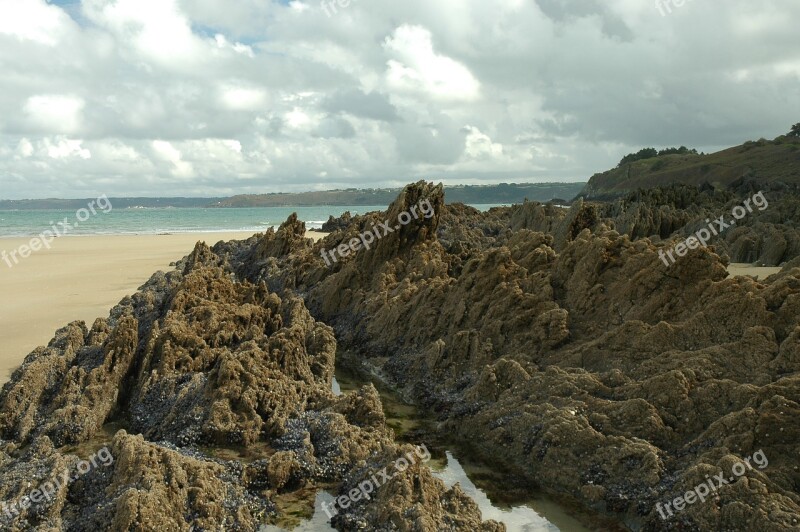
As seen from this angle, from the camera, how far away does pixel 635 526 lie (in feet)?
23.4

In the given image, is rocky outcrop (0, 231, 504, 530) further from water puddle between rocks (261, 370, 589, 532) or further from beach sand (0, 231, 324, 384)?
Answer: beach sand (0, 231, 324, 384)

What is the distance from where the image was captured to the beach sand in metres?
16.3

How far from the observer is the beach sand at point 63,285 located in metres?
16.3

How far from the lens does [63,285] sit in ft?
85.4

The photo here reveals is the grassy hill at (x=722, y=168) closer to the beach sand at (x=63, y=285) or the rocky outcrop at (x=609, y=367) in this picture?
the beach sand at (x=63, y=285)

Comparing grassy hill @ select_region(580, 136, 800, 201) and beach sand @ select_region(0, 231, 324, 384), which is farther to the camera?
grassy hill @ select_region(580, 136, 800, 201)

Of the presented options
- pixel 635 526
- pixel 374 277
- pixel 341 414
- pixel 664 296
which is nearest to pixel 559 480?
pixel 635 526

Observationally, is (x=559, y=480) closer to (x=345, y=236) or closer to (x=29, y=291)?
(x=345, y=236)

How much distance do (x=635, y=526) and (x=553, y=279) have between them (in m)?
7.10

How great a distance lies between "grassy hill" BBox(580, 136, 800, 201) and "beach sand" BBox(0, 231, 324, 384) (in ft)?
188

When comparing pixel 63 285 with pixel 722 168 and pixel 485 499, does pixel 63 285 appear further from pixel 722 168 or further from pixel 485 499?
pixel 722 168

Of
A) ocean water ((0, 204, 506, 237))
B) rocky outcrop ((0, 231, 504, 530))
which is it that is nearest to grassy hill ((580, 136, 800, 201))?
ocean water ((0, 204, 506, 237))

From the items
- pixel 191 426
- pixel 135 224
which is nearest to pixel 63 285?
pixel 191 426

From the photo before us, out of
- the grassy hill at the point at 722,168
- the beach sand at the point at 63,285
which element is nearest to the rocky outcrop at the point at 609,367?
the beach sand at the point at 63,285
